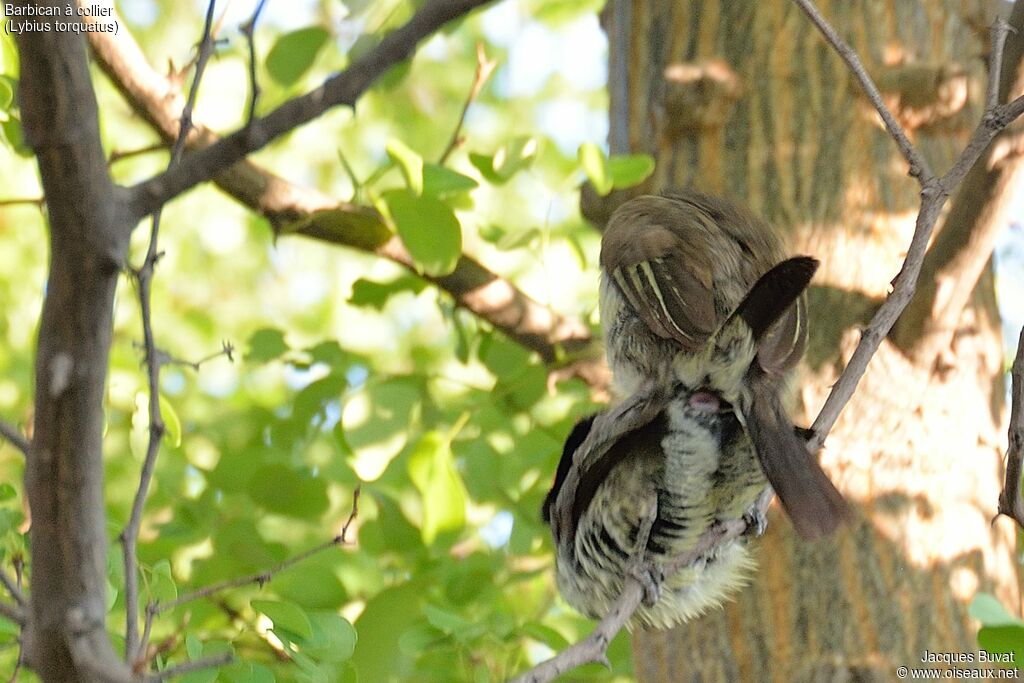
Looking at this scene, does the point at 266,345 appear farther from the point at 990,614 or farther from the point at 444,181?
the point at 990,614

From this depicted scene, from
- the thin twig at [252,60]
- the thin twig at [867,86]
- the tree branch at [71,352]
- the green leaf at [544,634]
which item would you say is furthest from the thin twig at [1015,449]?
the tree branch at [71,352]

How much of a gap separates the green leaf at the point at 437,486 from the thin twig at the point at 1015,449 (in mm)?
1363

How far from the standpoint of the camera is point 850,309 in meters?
2.92

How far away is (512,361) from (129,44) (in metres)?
1.37

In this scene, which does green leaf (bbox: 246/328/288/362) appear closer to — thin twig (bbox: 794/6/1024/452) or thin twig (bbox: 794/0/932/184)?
thin twig (bbox: 794/6/1024/452)

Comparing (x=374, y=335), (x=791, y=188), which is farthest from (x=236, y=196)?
(x=374, y=335)

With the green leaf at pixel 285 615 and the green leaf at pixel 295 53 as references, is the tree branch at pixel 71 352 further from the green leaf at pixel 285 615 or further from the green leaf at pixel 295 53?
the green leaf at pixel 295 53

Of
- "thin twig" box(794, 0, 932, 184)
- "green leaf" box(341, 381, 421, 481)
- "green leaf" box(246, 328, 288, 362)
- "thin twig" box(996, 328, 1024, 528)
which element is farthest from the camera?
"green leaf" box(246, 328, 288, 362)

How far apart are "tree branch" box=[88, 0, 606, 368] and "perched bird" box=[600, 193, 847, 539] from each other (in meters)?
0.41

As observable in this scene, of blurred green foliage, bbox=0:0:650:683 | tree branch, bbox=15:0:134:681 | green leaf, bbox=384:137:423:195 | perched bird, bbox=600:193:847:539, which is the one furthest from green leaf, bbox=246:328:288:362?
tree branch, bbox=15:0:134:681

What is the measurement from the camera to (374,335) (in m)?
6.15

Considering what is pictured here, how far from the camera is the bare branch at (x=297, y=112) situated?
→ 1.50 m

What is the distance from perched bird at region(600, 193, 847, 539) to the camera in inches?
75.3

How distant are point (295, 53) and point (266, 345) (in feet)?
2.90
